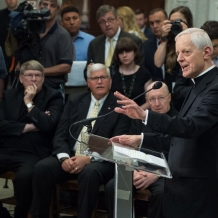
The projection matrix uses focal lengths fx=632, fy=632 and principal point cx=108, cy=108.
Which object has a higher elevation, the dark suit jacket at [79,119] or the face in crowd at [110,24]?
the face in crowd at [110,24]

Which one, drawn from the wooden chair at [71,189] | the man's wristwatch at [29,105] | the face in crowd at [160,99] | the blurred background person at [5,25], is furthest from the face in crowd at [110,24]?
the wooden chair at [71,189]

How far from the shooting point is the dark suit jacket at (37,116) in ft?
20.6

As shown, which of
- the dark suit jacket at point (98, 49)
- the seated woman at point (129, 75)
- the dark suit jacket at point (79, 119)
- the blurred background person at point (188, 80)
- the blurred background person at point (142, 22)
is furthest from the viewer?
the blurred background person at point (142, 22)

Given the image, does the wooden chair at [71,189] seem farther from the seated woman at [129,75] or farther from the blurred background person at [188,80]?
the seated woman at [129,75]

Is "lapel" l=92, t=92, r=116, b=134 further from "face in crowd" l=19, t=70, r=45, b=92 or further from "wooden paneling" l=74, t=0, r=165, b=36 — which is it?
"wooden paneling" l=74, t=0, r=165, b=36

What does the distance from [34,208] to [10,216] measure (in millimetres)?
459

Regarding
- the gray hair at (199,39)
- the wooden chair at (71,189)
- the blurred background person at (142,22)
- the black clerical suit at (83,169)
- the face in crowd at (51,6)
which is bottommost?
the wooden chair at (71,189)

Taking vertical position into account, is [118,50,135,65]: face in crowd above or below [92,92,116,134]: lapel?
above

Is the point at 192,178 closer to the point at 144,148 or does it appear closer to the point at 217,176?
the point at 217,176

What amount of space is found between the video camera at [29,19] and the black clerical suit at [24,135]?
2.17 ft

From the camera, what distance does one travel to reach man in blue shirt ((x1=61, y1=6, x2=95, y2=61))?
24.9ft

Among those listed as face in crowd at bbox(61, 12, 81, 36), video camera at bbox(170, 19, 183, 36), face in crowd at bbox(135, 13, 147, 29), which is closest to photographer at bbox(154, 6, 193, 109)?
video camera at bbox(170, 19, 183, 36)

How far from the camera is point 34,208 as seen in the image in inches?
233

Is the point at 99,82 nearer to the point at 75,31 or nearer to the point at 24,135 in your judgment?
the point at 24,135
